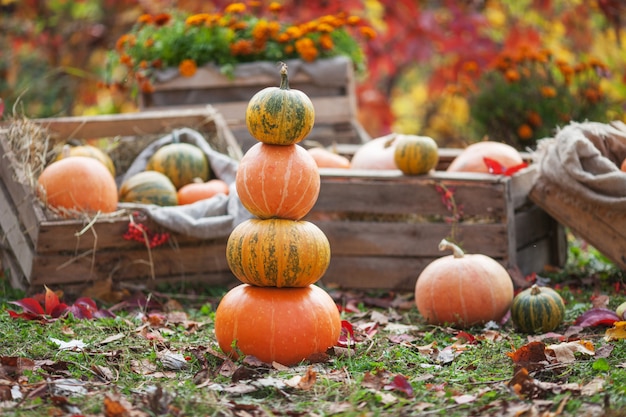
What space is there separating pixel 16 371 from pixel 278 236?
1008 millimetres

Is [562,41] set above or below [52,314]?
above

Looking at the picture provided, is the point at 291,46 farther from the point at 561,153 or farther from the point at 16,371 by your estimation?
the point at 16,371

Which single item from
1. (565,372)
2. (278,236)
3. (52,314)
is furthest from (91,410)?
(565,372)

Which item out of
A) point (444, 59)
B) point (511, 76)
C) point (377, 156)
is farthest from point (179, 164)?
point (444, 59)

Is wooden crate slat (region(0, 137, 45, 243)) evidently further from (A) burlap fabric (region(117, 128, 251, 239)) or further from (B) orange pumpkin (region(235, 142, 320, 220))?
(B) orange pumpkin (region(235, 142, 320, 220))

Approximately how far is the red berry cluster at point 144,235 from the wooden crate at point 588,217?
1959 mm

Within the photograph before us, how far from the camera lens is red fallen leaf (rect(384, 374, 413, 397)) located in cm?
264

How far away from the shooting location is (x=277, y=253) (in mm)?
3037

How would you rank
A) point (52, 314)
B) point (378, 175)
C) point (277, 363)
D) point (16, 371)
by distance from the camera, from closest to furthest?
point (16, 371)
point (277, 363)
point (52, 314)
point (378, 175)

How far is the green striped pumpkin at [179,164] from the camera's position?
15.8 ft

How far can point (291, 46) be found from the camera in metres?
6.09

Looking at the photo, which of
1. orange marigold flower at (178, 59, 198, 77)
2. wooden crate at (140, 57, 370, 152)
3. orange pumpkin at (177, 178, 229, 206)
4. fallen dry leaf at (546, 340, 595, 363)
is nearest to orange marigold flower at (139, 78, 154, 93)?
wooden crate at (140, 57, 370, 152)

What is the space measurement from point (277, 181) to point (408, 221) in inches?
62.9

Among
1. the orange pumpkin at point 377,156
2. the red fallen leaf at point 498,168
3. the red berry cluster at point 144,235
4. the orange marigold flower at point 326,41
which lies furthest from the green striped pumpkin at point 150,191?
the orange marigold flower at point 326,41
